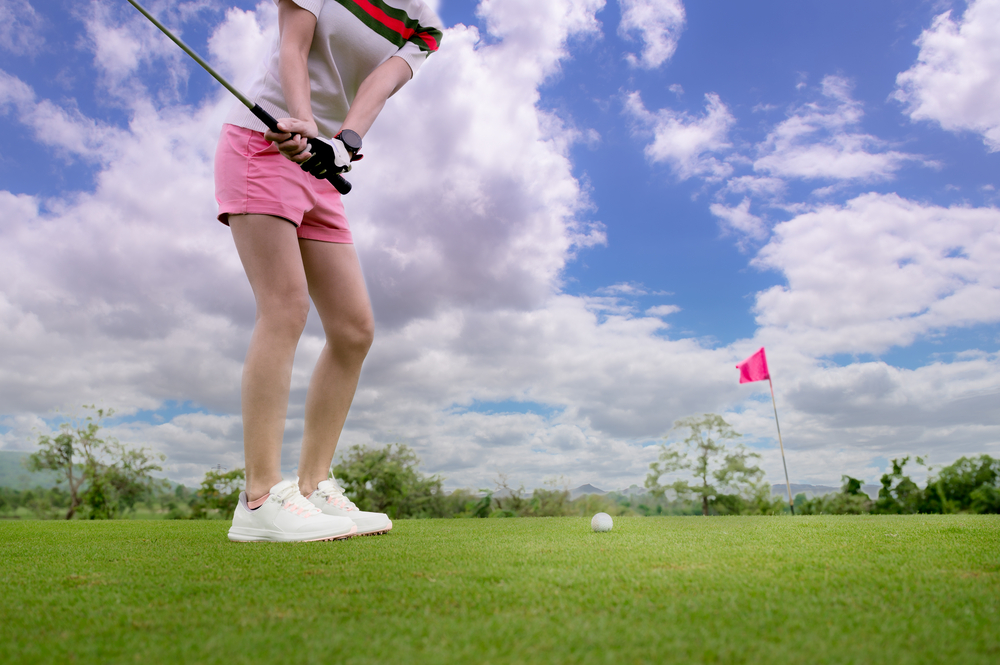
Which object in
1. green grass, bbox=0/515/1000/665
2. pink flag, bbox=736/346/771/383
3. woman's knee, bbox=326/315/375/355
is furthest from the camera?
pink flag, bbox=736/346/771/383

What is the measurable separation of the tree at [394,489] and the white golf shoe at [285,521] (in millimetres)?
5353

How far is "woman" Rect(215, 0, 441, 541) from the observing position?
2.34 metres

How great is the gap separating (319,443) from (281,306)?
71 cm

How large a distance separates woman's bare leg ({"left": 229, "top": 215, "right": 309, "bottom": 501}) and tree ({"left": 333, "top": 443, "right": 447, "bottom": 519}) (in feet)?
17.8

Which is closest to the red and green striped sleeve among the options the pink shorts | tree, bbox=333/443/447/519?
the pink shorts

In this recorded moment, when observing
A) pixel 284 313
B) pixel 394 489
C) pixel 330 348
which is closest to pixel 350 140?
pixel 284 313

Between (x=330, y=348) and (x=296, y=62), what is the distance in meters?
1.20

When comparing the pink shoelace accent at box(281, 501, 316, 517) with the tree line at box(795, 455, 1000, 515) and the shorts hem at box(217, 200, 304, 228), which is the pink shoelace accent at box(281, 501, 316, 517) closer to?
the shorts hem at box(217, 200, 304, 228)

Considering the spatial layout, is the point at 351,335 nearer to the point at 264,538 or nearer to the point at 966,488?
the point at 264,538

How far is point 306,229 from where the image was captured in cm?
275

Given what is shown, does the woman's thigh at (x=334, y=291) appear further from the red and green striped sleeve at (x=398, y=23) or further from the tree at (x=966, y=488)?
the tree at (x=966, y=488)

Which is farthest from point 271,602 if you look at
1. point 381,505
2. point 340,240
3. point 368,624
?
point 381,505

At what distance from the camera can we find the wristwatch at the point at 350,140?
251cm

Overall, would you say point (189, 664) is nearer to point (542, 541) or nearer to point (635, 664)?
point (635, 664)
